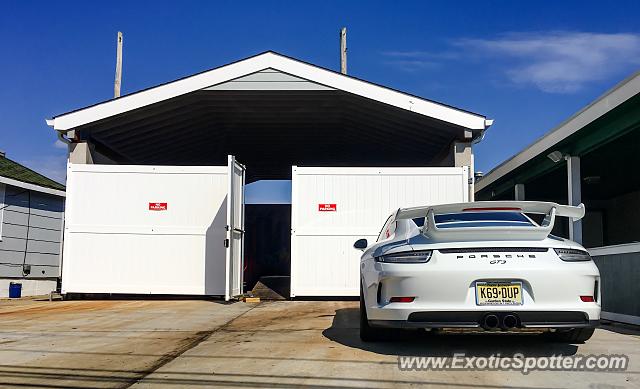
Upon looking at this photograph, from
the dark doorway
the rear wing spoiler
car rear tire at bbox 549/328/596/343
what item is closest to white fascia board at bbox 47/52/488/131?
the rear wing spoiler

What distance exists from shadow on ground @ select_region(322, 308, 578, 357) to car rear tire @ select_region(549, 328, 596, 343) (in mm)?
53

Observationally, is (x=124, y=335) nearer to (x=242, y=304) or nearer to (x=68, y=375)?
(x=68, y=375)

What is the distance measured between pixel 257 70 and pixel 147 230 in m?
3.60

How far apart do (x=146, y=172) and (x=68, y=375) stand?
7.19 metres

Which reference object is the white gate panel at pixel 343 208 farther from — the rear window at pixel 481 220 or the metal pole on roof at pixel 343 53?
→ the metal pole on roof at pixel 343 53

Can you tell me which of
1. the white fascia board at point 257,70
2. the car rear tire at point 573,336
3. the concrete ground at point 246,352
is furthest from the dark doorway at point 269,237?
the car rear tire at point 573,336

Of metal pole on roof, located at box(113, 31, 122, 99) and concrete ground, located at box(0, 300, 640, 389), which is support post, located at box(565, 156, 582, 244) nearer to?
concrete ground, located at box(0, 300, 640, 389)

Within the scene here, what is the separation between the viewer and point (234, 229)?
1086cm

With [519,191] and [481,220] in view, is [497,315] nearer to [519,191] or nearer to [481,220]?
[481,220]

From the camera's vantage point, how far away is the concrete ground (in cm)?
396

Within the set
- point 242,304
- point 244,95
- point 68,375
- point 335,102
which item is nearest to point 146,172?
point 244,95

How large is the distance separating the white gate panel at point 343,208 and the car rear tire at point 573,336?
5543 mm

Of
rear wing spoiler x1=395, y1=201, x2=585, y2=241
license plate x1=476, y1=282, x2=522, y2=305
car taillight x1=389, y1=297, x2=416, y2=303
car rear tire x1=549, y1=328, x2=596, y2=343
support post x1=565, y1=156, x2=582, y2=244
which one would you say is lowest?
car rear tire x1=549, y1=328, x2=596, y2=343

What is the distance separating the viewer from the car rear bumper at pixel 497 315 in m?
4.33
